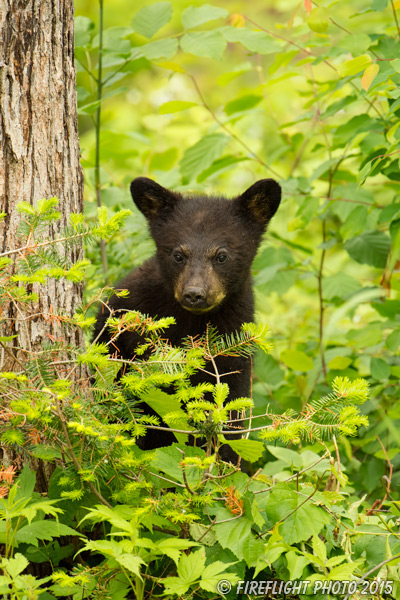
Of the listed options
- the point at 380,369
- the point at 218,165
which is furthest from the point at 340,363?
the point at 218,165

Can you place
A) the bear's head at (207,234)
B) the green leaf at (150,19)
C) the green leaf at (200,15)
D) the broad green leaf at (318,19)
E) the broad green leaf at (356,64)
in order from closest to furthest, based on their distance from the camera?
the broad green leaf at (356,64) < the broad green leaf at (318,19) < the bear's head at (207,234) < the green leaf at (200,15) < the green leaf at (150,19)

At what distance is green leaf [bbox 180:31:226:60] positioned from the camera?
375cm

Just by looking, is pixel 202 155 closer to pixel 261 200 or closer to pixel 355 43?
pixel 261 200

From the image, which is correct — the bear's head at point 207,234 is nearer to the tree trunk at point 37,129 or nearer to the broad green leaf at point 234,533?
the tree trunk at point 37,129

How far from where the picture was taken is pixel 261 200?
12.8 feet

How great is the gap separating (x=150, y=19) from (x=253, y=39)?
671 mm

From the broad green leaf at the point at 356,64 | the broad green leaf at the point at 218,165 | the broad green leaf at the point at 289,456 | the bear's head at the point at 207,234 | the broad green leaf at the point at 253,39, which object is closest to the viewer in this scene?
the broad green leaf at the point at 356,64

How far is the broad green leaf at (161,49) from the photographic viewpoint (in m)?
3.81

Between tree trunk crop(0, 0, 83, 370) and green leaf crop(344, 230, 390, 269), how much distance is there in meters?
1.97

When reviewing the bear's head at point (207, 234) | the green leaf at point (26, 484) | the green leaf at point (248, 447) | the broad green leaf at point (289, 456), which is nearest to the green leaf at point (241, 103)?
the bear's head at point (207, 234)

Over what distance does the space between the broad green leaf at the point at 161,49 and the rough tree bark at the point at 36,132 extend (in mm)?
883

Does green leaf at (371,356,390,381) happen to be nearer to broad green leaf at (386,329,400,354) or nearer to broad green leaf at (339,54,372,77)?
broad green leaf at (386,329,400,354)

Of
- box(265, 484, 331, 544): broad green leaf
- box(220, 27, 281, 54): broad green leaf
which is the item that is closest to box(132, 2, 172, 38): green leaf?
box(220, 27, 281, 54): broad green leaf

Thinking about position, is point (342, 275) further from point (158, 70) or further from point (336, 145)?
point (158, 70)
